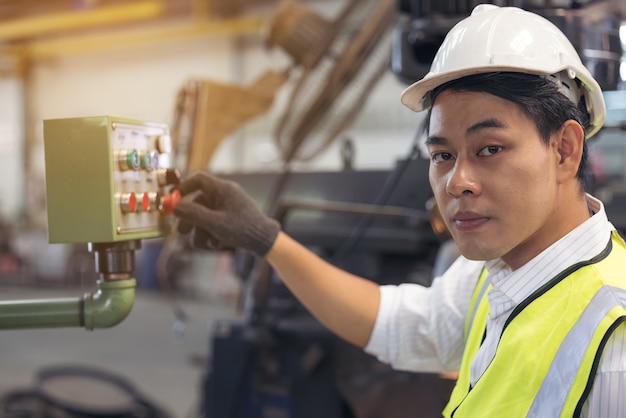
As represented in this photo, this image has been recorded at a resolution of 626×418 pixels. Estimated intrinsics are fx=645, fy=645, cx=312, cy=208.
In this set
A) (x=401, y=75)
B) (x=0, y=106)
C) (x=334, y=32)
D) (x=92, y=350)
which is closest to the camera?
(x=401, y=75)

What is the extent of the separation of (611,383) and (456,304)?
454mm

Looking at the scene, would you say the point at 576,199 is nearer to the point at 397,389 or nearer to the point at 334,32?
the point at 397,389

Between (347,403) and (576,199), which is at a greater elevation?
(576,199)

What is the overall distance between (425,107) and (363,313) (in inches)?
15.9

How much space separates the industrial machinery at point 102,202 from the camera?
0.95 m

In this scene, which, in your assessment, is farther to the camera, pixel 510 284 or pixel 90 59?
pixel 90 59

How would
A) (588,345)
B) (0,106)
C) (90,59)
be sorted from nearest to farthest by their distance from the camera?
(588,345), (90,59), (0,106)

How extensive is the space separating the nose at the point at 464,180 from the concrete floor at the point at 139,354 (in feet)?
8.53

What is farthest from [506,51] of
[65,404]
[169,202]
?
[65,404]

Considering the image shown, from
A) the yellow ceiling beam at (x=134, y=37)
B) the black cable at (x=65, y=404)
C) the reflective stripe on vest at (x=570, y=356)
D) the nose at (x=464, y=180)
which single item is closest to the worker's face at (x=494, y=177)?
the nose at (x=464, y=180)

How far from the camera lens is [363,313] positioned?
1.20 metres

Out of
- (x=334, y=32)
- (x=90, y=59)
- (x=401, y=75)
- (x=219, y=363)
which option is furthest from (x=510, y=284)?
(x=90, y=59)

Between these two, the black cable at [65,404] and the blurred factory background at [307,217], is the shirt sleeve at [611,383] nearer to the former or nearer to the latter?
the blurred factory background at [307,217]

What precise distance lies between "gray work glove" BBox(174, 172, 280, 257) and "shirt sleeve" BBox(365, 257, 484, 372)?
26cm
